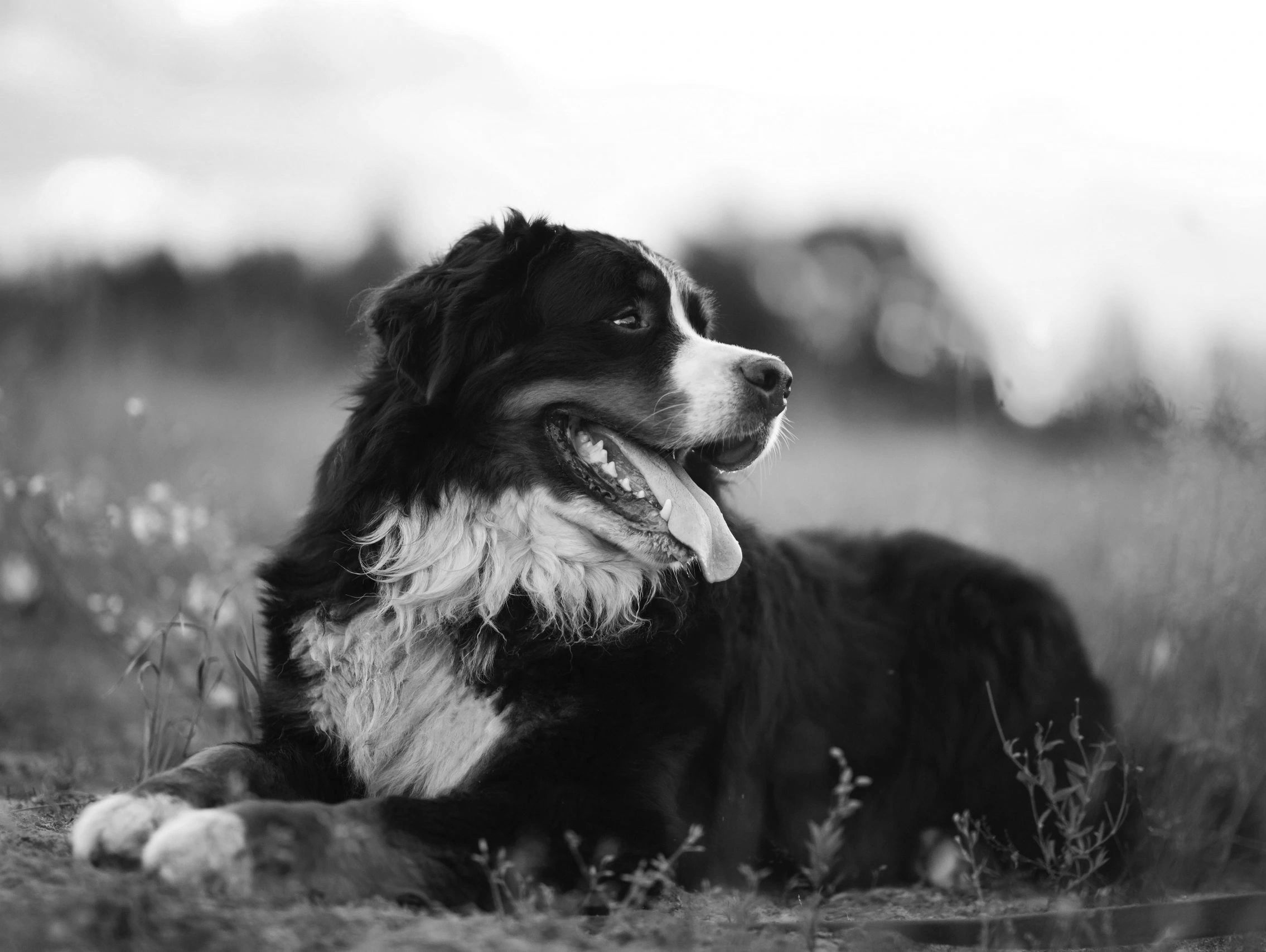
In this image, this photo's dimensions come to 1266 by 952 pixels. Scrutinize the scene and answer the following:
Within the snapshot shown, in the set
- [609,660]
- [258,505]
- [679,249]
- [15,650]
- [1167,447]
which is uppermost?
[679,249]

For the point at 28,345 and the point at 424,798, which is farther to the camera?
the point at 28,345

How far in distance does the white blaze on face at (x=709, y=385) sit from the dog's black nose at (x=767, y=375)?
0.01m

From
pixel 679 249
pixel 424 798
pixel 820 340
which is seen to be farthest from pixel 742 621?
pixel 679 249

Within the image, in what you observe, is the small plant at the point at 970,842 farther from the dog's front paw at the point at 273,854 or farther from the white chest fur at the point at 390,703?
the dog's front paw at the point at 273,854

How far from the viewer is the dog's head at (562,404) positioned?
3551mm

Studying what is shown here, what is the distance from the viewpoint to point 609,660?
3.40 metres

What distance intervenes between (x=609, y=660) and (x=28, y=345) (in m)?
6.92

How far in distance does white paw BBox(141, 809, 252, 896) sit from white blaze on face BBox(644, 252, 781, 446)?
1.75 metres

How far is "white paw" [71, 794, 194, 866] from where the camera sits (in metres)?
2.69

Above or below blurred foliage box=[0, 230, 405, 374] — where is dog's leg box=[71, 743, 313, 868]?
below

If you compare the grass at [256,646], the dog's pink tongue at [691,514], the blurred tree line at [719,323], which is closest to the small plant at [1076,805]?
the grass at [256,646]

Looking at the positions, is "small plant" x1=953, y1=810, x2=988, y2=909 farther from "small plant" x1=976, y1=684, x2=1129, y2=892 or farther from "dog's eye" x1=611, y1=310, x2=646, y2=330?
"dog's eye" x1=611, y1=310, x2=646, y2=330

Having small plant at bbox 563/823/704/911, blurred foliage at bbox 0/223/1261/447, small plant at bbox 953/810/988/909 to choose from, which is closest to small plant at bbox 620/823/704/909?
small plant at bbox 563/823/704/911

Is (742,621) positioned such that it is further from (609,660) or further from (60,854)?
(60,854)
